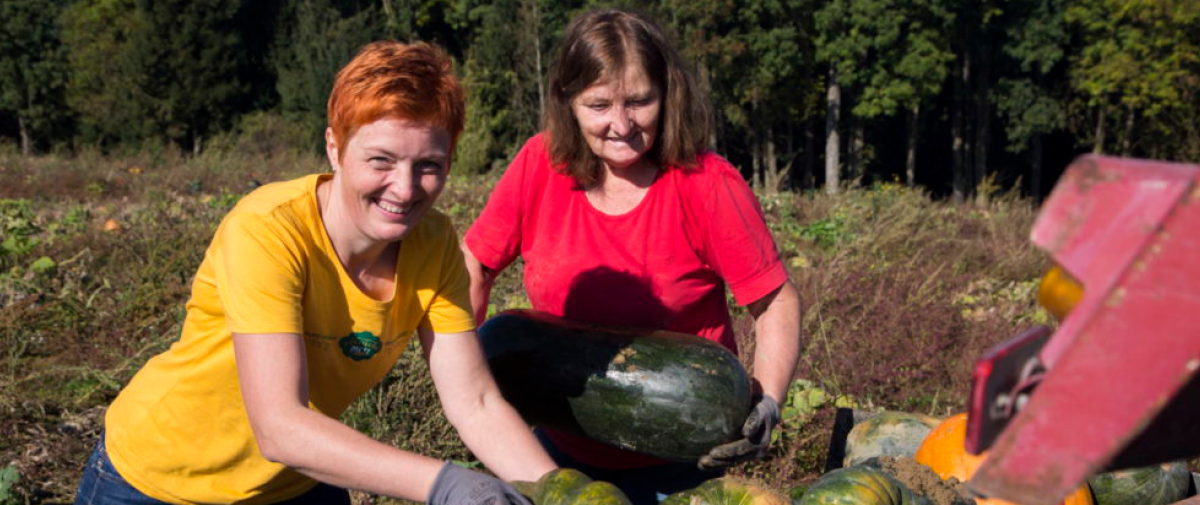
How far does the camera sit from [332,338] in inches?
99.7

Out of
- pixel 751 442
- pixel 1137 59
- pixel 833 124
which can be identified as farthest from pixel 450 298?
pixel 1137 59

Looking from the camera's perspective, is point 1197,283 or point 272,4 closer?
point 1197,283

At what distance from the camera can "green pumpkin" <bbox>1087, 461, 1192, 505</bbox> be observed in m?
3.26

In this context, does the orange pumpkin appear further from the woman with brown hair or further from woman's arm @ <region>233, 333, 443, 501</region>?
woman's arm @ <region>233, 333, 443, 501</region>

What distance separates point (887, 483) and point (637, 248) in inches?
40.0

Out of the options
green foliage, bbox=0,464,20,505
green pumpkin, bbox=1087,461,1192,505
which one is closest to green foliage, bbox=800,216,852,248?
green pumpkin, bbox=1087,461,1192,505

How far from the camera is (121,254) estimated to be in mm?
7863

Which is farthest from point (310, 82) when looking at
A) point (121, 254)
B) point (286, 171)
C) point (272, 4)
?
point (121, 254)

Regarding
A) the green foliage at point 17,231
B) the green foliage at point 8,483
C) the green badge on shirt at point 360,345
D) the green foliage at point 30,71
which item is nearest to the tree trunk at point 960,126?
the green foliage at point 17,231

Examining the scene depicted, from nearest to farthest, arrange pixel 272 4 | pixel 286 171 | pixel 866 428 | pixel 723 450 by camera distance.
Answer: pixel 723 450 < pixel 866 428 < pixel 286 171 < pixel 272 4

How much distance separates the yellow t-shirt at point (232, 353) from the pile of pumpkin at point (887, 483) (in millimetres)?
580

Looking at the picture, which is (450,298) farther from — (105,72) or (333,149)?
(105,72)

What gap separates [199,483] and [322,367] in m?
0.45

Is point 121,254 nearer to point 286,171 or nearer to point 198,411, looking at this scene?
point 198,411
